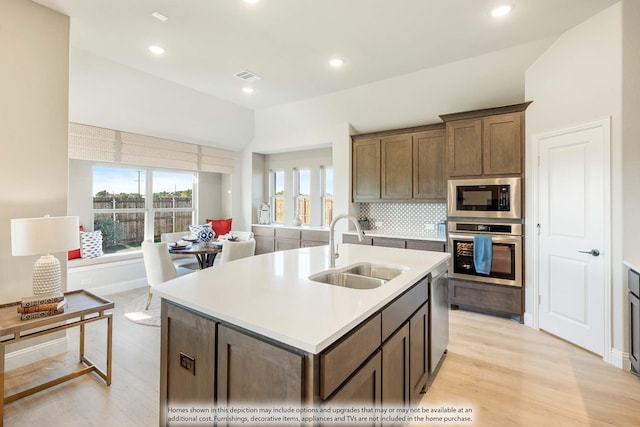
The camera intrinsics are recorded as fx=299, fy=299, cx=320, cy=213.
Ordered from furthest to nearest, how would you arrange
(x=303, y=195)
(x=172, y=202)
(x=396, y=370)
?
(x=303, y=195)
(x=172, y=202)
(x=396, y=370)

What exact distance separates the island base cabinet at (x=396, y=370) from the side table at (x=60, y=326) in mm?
2027

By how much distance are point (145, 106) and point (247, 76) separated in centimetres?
163

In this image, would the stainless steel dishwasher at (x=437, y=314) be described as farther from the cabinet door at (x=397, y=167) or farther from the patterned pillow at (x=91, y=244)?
the patterned pillow at (x=91, y=244)

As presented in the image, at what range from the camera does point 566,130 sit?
299 cm

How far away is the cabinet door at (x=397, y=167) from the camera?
457 centimetres

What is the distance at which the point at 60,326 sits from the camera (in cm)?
223

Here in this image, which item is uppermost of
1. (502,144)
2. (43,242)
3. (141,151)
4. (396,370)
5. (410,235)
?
(141,151)

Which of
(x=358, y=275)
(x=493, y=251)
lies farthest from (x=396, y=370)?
(x=493, y=251)

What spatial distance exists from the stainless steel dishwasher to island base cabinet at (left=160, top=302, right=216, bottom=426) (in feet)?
5.11

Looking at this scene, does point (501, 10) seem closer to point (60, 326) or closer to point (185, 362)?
point (185, 362)

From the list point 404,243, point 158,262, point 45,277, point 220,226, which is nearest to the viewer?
point 45,277

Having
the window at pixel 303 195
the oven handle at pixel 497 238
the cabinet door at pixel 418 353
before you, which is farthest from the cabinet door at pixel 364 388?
the window at pixel 303 195

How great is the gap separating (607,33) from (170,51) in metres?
4.35

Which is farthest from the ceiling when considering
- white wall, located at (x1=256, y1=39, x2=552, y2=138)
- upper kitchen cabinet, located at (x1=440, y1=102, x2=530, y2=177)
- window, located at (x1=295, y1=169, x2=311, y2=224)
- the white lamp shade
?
window, located at (x1=295, y1=169, x2=311, y2=224)
